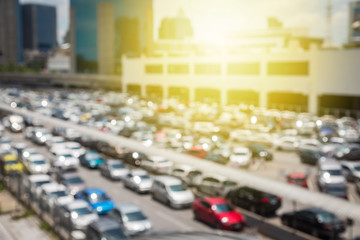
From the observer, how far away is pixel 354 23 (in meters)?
50.5

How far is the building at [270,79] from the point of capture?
42.4 meters

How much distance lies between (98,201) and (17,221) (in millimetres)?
9705

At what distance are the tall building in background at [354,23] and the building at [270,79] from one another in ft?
25.2

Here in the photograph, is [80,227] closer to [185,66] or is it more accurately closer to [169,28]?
[185,66]

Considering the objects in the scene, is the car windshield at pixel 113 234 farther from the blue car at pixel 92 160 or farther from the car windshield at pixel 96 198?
the blue car at pixel 92 160

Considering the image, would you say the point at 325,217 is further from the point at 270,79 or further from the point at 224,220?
the point at 270,79

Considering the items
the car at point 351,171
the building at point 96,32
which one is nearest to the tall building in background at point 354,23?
the car at point 351,171

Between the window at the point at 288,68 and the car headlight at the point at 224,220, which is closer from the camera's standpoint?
the car headlight at the point at 224,220

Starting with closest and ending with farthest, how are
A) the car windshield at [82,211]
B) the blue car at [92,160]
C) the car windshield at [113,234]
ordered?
the car windshield at [113,234] < the car windshield at [82,211] < the blue car at [92,160]

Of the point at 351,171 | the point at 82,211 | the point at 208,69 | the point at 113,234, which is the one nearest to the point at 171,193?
the point at 82,211

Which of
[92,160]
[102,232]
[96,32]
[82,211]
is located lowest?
[92,160]

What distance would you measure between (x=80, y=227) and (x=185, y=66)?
5274cm

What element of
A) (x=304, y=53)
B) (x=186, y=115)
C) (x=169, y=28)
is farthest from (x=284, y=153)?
(x=169, y=28)

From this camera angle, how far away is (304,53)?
44.7 m
